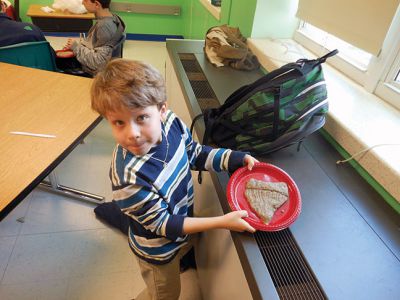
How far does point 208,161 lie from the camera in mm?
962

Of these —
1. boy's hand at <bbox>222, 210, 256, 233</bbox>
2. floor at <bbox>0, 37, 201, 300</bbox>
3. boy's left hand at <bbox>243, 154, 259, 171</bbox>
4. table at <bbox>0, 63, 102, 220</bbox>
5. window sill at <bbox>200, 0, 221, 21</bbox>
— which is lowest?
floor at <bbox>0, 37, 201, 300</bbox>

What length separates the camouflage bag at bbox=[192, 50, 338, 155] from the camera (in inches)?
39.1

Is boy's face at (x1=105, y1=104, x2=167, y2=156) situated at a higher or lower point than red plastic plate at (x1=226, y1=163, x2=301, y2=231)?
higher

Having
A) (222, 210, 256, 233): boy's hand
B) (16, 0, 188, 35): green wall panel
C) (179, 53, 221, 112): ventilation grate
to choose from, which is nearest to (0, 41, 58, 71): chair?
(179, 53, 221, 112): ventilation grate

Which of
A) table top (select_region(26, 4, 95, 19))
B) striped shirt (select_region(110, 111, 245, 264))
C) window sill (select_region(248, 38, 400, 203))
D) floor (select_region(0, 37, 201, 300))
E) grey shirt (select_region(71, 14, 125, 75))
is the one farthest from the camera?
Answer: table top (select_region(26, 4, 95, 19))

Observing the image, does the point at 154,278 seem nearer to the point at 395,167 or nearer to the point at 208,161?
the point at 208,161

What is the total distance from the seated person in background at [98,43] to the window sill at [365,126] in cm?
115

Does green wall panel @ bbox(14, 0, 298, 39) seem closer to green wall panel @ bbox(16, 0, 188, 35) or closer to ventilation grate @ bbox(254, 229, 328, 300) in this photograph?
green wall panel @ bbox(16, 0, 188, 35)

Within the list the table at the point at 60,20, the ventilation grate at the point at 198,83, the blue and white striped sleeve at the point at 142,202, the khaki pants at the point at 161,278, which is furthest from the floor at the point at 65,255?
the table at the point at 60,20

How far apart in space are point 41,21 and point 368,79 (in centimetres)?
341

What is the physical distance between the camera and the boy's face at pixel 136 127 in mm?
730

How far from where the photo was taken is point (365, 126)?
1069 mm

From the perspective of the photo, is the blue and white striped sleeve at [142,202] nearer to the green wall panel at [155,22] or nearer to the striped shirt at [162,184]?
the striped shirt at [162,184]

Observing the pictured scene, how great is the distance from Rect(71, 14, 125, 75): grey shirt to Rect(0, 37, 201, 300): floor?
0.84 metres
